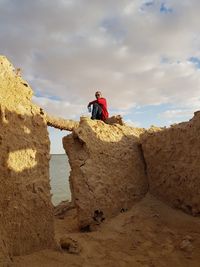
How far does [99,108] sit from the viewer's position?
31.4 ft

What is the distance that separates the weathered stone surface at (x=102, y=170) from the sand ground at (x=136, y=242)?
28cm

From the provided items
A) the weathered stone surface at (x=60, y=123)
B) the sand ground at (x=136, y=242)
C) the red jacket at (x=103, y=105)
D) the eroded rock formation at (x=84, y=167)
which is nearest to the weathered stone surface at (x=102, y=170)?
the eroded rock formation at (x=84, y=167)

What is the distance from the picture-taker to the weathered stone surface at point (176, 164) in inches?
297

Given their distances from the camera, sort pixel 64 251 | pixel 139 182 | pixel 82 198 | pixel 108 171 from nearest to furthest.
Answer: pixel 64 251, pixel 82 198, pixel 108 171, pixel 139 182

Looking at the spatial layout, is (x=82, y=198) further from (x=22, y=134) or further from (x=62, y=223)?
(x=22, y=134)

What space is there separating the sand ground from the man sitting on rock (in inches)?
98.7

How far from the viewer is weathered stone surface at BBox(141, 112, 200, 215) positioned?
7.55 meters

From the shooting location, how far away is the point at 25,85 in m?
5.92

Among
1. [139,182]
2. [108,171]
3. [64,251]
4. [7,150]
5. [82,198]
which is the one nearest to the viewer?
[7,150]

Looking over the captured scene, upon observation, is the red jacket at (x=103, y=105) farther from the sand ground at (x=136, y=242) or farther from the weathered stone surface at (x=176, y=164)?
the sand ground at (x=136, y=242)

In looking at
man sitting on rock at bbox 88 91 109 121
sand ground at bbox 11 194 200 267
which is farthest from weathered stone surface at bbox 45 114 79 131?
sand ground at bbox 11 194 200 267

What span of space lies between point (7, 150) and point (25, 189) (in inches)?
24.4

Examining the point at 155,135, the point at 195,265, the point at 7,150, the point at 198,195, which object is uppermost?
the point at 155,135

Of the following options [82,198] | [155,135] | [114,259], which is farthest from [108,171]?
[114,259]
